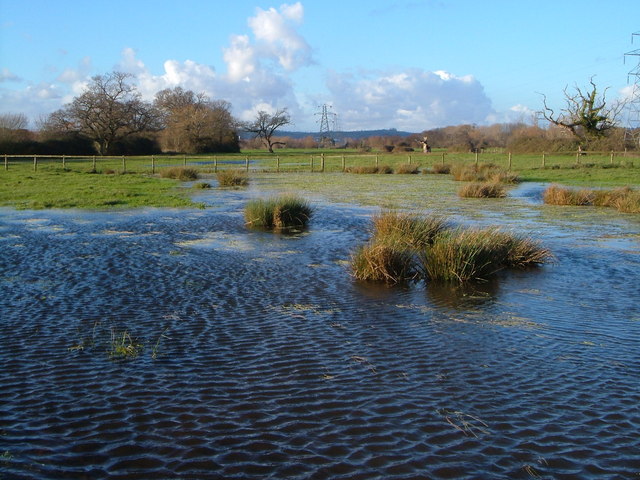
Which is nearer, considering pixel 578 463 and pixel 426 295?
pixel 578 463

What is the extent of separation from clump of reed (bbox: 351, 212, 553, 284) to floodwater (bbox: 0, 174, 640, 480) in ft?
1.35

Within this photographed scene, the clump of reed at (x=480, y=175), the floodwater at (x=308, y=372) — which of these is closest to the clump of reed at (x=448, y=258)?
the floodwater at (x=308, y=372)

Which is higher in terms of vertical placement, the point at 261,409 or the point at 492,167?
the point at 492,167

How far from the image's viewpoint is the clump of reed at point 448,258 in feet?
37.5

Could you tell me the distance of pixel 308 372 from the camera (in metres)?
6.91

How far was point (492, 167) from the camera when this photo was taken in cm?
4516

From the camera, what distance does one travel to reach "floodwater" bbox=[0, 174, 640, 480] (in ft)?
16.5

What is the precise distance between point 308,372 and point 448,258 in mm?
5348

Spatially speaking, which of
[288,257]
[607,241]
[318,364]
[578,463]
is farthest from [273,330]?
[607,241]

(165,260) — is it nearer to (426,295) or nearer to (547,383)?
(426,295)

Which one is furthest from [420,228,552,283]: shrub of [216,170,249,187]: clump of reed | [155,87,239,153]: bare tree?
[155,87,239,153]: bare tree

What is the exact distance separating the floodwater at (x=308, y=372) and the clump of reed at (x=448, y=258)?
41cm

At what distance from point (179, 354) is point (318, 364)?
1730mm

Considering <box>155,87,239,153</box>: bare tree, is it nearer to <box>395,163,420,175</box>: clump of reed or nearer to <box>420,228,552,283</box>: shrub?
<box>395,163,420,175</box>: clump of reed
